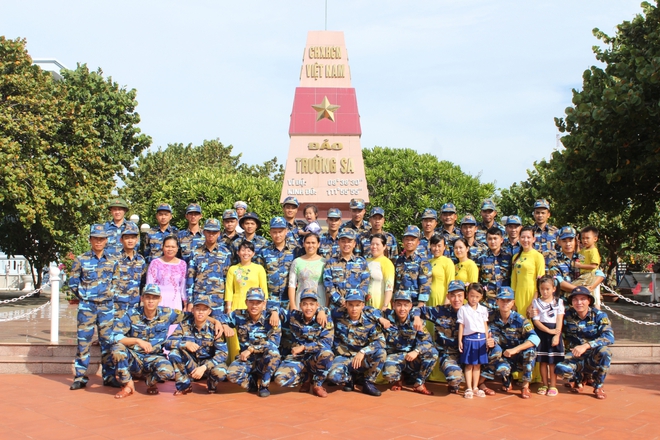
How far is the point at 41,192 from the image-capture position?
12195 mm

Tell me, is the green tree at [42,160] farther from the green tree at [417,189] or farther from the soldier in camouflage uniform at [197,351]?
the soldier in camouflage uniform at [197,351]

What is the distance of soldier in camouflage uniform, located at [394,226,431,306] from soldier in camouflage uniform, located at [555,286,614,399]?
124 centimetres

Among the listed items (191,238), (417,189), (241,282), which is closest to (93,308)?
(191,238)

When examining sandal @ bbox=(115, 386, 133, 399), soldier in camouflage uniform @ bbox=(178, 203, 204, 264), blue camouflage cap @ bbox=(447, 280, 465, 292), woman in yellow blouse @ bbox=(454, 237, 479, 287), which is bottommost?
sandal @ bbox=(115, 386, 133, 399)

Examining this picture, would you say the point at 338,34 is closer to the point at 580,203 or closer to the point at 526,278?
the point at 580,203

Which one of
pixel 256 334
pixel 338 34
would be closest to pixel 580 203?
pixel 338 34

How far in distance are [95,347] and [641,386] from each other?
5.07 metres

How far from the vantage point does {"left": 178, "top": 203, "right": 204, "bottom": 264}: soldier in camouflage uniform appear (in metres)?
5.78

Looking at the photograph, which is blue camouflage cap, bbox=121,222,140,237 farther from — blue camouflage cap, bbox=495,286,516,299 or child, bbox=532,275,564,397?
child, bbox=532,275,564,397

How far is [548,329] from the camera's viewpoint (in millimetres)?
5066

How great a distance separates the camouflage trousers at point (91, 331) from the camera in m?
5.11

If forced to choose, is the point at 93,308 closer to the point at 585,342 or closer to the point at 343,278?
the point at 343,278

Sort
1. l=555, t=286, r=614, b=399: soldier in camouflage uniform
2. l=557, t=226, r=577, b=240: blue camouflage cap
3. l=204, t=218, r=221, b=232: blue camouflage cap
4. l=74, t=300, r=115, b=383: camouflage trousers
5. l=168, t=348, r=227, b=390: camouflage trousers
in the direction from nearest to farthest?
l=168, t=348, r=227, b=390: camouflage trousers → l=555, t=286, r=614, b=399: soldier in camouflage uniform → l=74, t=300, r=115, b=383: camouflage trousers → l=204, t=218, r=221, b=232: blue camouflage cap → l=557, t=226, r=577, b=240: blue camouflage cap

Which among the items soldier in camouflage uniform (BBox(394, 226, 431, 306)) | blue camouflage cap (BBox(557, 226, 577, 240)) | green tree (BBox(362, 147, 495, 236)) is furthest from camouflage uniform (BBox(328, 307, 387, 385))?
green tree (BBox(362, 147, 495, 236))
